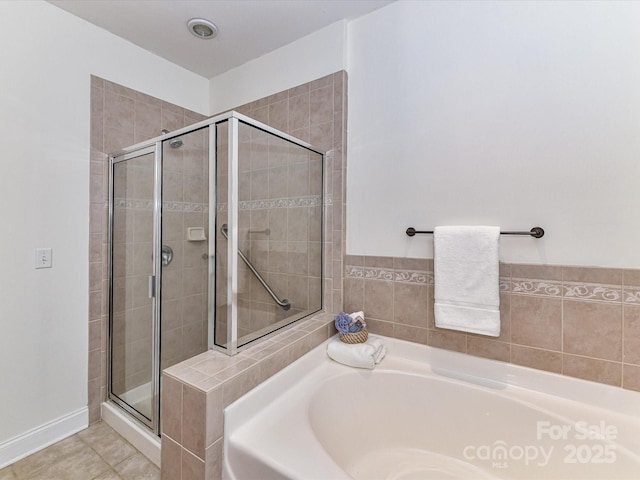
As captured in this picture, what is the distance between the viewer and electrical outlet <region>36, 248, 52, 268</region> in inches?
61.8

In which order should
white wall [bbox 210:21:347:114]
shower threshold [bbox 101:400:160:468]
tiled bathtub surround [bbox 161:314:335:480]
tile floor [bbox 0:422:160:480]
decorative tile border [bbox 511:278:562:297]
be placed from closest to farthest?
1. tiled bathtub surround [bbox 161:314:335:480]
2. decorative tile border [bbox 511:278:562:297]
3. tile floor [bbox 0:422:160:480]
4. shower threshold [bbox 101:400:160:468]
5. white wall [bbox 210:21:347:114]

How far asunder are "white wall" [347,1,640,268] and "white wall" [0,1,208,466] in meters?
1.61

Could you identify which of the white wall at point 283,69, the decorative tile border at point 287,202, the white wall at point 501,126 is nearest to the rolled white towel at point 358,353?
the white wall at point 501,126

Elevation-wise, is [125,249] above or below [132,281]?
above

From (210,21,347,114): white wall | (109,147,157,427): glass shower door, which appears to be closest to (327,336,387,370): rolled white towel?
(109,147,157,427): glass shower door

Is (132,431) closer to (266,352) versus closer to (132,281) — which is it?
(132,281)

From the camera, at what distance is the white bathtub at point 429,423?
101cm

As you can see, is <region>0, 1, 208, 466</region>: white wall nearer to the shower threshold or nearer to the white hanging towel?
the shower threshold

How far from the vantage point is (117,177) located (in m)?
1.84

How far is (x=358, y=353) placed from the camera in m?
1.47

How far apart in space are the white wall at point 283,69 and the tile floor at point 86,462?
233 cm

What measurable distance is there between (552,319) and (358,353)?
88 centimetres

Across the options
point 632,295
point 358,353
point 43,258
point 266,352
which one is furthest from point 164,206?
point 632,295

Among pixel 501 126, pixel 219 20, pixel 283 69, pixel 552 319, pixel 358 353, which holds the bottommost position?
pixel 358 353
